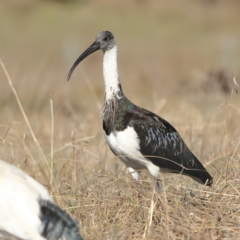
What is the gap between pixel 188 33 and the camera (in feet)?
111

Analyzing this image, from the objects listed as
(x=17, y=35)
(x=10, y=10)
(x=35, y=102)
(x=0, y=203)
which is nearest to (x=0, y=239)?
(x=0, y=203)

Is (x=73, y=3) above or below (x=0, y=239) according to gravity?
below

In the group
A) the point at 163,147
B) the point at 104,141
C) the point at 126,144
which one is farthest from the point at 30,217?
the point at 104,141

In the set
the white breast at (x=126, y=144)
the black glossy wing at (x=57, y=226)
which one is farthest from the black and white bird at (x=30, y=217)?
the white breast at (x=126, y=144)

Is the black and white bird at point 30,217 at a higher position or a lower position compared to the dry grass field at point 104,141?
higher

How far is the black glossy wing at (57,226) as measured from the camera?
4.21m

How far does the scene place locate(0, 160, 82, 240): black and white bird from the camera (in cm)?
421

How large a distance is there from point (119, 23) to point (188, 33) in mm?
3103

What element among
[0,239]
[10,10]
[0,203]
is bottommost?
[10,10]

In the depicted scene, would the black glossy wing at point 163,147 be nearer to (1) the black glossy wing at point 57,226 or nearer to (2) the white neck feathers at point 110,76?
(2) the white neck feathers at point 110,76

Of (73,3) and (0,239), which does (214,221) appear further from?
(73,3)

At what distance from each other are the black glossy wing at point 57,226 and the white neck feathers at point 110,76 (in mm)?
2237

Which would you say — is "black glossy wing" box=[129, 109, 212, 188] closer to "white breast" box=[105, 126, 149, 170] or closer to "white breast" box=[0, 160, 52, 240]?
"white breast" box=[105, 126, 149, 170]

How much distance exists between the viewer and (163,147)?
6.59 meters
